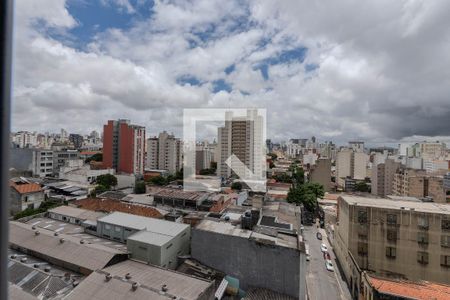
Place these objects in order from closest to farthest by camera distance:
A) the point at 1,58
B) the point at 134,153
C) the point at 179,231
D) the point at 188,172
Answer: the point at 1,58 → the point at 179,231 → the point at 188,172 → the point at 134,153

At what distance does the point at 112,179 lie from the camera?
48.9ft

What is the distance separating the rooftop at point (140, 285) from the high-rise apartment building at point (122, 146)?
1473 centimetres

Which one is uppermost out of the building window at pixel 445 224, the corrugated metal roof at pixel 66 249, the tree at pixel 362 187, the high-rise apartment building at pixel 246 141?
the high-rise apartment building at pixel 246 141

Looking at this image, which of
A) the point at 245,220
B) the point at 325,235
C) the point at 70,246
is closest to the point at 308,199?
the point at 325,235

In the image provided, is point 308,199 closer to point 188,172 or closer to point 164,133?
point 188,172

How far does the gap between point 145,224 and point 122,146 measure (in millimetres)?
13780

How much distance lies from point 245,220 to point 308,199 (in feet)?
23.2

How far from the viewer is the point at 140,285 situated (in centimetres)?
376

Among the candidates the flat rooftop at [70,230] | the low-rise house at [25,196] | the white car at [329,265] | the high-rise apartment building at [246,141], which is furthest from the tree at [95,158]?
the white car at [329,265]

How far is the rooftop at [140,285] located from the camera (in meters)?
3.58

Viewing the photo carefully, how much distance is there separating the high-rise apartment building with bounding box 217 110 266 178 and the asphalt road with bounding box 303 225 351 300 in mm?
9662

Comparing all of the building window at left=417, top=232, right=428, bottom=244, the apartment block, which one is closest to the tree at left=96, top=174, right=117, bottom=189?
the apartment block

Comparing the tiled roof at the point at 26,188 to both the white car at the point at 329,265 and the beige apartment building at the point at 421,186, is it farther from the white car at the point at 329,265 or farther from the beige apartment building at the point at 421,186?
the beige apartment building at the point at 421,186

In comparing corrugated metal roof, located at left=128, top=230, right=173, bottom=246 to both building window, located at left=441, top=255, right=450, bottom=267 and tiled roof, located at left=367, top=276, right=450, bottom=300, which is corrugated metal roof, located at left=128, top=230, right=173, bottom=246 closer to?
tiled roof, located at left=367, top=276, right=450, bottom=300
